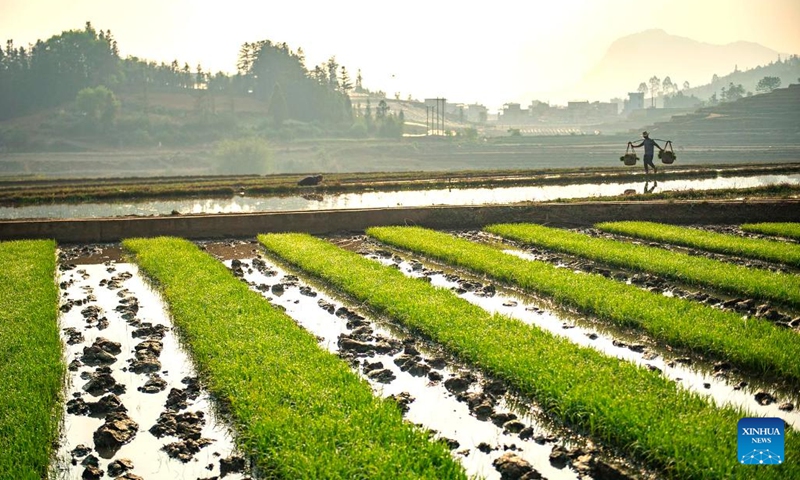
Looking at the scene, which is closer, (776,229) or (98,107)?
(776,229)

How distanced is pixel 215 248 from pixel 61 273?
4.42 meters

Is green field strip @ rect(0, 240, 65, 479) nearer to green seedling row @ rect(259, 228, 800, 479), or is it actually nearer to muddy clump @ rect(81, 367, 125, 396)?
muddy clump @ rect(81, 367, 125, 396)

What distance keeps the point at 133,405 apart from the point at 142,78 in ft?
645

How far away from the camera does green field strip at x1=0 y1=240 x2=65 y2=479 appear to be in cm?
655

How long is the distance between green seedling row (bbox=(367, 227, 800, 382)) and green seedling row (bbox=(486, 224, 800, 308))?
168 centimetres

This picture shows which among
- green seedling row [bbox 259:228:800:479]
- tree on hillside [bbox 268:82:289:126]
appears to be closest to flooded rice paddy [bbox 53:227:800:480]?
green seedling row [bbox 259:228:800:479]

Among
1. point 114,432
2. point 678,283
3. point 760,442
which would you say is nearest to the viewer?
point 760,442

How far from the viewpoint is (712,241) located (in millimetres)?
17797

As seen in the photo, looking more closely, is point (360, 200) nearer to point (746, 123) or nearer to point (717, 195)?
point (717, 195)

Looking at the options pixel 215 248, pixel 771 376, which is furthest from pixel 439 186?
pixel 771 376

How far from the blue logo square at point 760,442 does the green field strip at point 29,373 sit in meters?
5.94

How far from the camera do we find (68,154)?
126 m

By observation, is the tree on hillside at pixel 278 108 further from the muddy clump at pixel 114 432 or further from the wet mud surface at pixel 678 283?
the muddy clump at pixel 114 432

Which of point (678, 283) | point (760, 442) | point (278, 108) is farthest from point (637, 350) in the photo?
point (278, 108)
